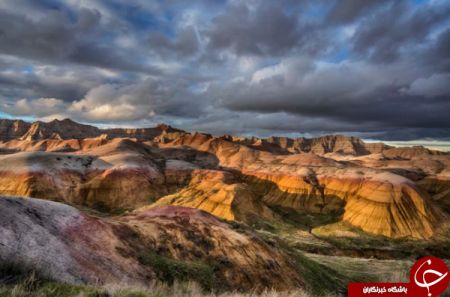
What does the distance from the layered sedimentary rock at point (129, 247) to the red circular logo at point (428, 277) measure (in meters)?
10.7

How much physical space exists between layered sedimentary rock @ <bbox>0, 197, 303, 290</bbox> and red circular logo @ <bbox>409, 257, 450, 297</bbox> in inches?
422

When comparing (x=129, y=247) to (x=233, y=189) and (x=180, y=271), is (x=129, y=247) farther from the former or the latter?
(x=233, y=189)

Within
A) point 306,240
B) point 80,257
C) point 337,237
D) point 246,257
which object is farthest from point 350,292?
point 337,237

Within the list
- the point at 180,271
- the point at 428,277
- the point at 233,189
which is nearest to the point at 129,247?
the point at 180,271

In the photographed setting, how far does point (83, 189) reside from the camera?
105m

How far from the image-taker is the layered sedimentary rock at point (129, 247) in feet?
47.1

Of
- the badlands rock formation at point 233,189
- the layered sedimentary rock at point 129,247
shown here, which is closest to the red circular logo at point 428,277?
the layered sedimentary rock at point 129,247

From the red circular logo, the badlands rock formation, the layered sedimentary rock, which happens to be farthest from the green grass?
the badlands rock formation

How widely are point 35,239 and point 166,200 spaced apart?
90.9 m

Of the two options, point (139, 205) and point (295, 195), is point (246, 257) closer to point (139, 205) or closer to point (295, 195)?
point (139, 205)

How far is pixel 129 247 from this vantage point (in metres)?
20.0

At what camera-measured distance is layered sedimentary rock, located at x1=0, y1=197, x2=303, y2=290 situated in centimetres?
1436

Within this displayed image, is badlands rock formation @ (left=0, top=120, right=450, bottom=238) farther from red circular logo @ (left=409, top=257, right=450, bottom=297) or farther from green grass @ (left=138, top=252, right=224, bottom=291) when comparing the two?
red circular logo @ (left=409, top=257, right=450, bottom=297)

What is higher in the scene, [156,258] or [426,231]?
[156,258]
